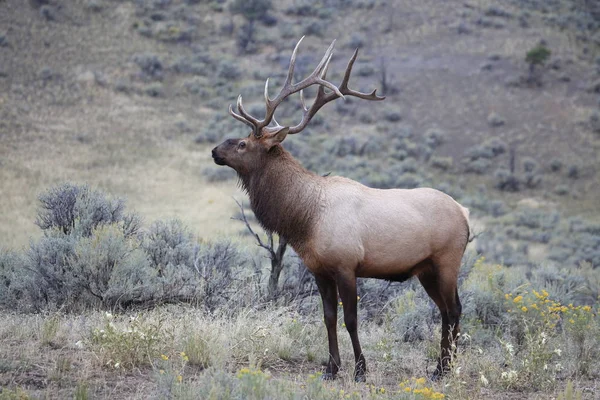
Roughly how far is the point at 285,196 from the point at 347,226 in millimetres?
797

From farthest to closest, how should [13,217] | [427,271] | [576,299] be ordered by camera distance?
[13,217] → [576,299] → [427,271]

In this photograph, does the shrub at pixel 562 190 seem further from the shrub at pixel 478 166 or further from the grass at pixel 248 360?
the grass at pixel 248 360

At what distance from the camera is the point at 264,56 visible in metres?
48.8

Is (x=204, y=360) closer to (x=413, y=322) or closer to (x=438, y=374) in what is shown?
(x=438, y=374)

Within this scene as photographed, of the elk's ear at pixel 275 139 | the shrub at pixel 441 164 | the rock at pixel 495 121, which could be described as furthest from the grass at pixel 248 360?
the rock at pixel 495 121

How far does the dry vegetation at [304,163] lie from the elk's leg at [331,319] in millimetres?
141

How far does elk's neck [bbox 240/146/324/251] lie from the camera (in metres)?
6.44

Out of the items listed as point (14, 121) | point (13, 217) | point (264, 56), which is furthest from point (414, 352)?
point (264, 56)

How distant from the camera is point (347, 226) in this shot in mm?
6238

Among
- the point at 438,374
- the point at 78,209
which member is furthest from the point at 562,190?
the point at 438,374

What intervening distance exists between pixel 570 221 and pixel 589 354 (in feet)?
82.5

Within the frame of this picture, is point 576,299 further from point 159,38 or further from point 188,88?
point 159,38

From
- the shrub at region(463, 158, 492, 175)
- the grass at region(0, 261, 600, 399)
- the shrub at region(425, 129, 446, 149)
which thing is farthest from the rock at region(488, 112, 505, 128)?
the grass at region(0, 261, 600, 399)

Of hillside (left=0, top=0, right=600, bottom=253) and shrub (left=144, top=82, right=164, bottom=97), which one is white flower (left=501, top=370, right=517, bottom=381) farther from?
shrub (left=144, top=82, right=164, bottom=97)
